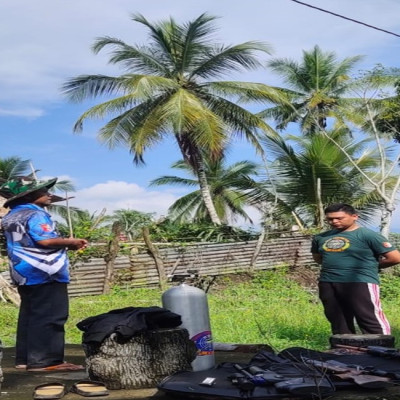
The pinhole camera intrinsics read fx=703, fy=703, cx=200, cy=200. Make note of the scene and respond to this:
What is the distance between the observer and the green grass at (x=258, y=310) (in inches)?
337

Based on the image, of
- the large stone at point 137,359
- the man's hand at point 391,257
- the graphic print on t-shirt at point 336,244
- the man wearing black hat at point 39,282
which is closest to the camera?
the large stone at point 137,359

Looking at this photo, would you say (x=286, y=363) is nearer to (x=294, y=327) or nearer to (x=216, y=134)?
(x=294, y=327)

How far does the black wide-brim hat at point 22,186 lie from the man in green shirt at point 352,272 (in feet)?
7.44

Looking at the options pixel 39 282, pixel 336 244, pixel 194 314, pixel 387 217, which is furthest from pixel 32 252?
pixel 387 217

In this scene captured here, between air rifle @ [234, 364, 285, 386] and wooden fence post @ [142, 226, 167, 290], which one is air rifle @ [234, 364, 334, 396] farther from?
wooden fence post @ [142, 226, 167, 290]

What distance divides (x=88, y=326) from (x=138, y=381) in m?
0.48

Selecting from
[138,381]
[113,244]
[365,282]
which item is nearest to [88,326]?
[138,381]

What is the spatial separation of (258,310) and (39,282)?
24.7 ft

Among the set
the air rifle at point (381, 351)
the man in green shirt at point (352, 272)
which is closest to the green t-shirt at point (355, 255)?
the man in green shirt at point (352, 272)

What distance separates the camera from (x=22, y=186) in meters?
5.29

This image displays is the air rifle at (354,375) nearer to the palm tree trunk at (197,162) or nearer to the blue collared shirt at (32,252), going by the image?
the blue collared shirt at (32,252)

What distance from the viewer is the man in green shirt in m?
5.61

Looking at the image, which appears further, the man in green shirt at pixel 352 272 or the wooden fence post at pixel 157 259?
the wooden fence post at pixel 157 259

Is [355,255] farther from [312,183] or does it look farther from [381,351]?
[312,183]
